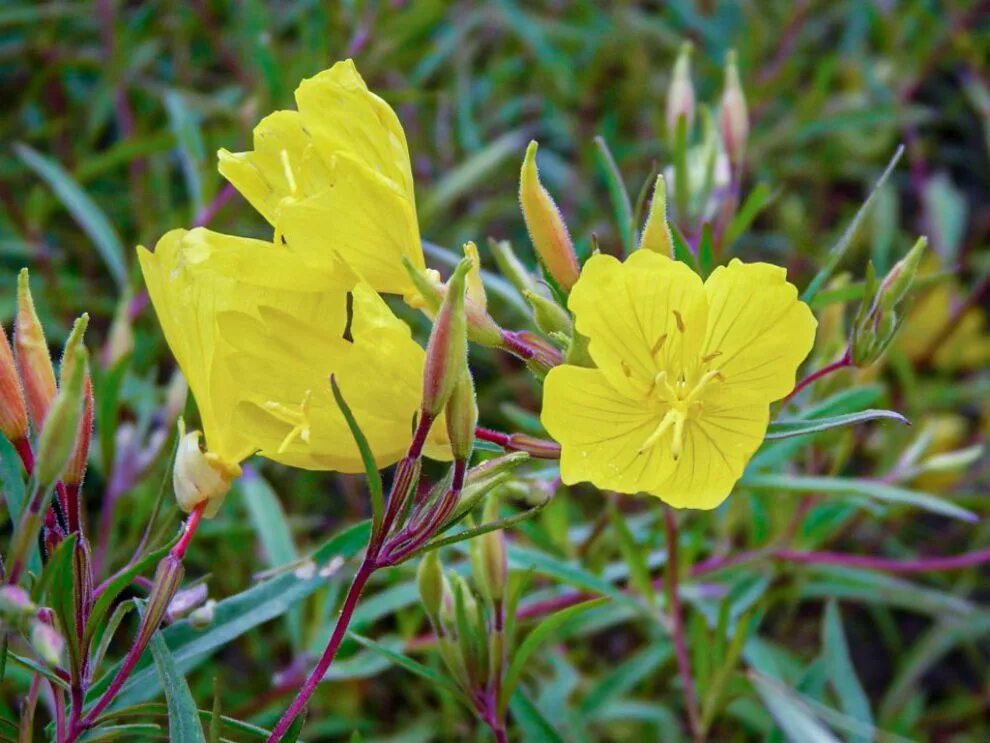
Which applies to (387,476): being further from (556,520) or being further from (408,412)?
(408,412)

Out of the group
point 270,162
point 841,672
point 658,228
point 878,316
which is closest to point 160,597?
point 270,162

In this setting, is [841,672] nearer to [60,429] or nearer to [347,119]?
[347,119]

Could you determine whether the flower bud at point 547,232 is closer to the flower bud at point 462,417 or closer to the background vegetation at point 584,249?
the flower bud at point 462,417

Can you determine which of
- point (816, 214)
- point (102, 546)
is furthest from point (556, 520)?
point (816, 214)

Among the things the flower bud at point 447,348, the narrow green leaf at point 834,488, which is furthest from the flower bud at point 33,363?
the narrow green leaf at point 834,488

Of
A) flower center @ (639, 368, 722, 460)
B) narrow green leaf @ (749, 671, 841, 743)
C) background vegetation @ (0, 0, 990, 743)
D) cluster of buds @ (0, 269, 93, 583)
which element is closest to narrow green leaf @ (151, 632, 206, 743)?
cluster of buds @ (0, 269, 93, 583)

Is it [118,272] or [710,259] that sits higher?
[710,259]
